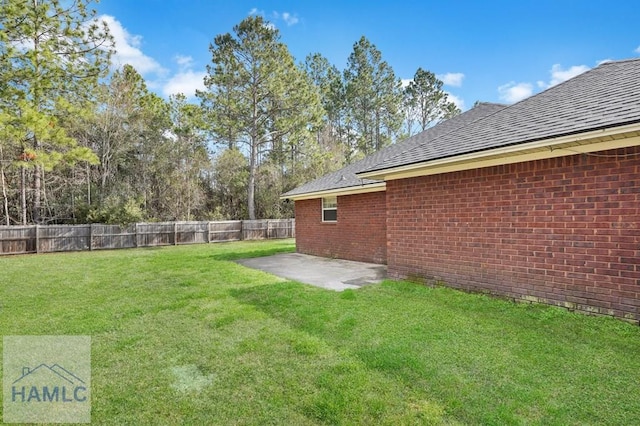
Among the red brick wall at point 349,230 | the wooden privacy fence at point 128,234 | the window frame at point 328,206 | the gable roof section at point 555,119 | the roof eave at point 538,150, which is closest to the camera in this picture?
the roof eave at point 538,150

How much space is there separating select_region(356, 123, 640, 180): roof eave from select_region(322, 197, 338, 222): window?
4797 millimetres

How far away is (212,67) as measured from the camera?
859 inches

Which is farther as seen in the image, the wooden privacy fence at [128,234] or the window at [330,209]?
the wooden privacy fence at [128,234]

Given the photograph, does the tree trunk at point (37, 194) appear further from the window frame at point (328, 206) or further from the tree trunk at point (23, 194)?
the window frame at point (328, 206)

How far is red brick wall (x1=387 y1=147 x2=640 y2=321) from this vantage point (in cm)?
445

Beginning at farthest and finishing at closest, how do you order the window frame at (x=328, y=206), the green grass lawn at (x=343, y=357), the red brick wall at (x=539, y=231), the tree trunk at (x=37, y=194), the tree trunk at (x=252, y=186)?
the tree trunk at (x=252, y=186), the tree trunk at (x=37, y=194), the window frame at (x=328, y=206), the red brick wall at (x=539, y=231), the green grass lawn at (x=343, y=357)

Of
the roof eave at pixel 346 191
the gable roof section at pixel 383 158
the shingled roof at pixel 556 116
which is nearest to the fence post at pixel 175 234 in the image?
the roof eave at pixel 346 191

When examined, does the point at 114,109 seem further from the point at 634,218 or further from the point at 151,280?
the point at 634,218

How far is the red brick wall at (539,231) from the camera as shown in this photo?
175 inches

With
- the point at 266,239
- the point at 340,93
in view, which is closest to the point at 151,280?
the point at 266,239

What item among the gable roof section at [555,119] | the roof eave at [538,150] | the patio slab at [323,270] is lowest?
the patio slab at [323,270]

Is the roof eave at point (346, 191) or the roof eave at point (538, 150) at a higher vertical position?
the roof eave at point (538, 150)

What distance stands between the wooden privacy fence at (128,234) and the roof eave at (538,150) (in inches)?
583

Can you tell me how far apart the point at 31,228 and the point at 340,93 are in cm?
2687
